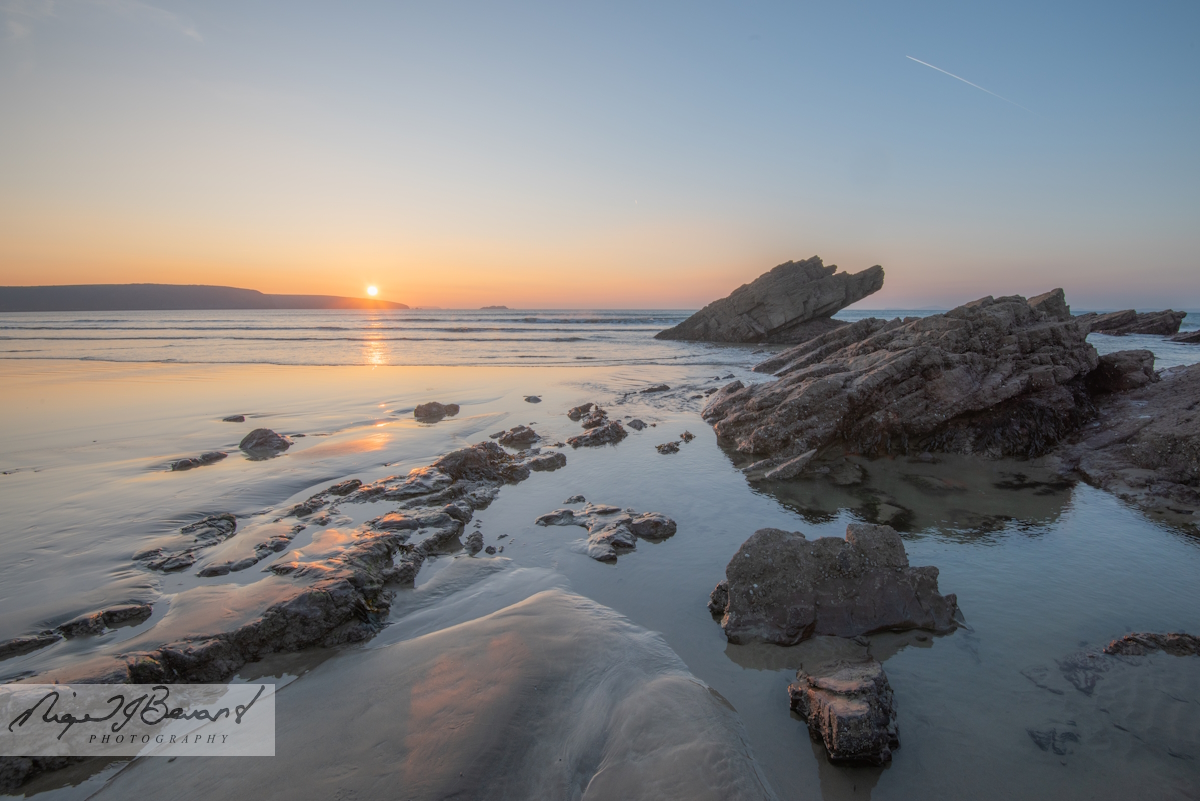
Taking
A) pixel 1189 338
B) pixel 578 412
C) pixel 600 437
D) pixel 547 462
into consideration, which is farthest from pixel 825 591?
pixel 1189 338

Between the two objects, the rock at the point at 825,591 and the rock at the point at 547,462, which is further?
the rock at the point at 547,462

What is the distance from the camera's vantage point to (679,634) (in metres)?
4.40

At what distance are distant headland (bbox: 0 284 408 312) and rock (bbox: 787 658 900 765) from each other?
167 m

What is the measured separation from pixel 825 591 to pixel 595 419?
7758 millimetres

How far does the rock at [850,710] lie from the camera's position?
10.00 feet

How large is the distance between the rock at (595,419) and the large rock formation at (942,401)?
272 cm

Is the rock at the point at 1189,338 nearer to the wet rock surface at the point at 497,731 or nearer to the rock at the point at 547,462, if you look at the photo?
the rock at the point at 547,462

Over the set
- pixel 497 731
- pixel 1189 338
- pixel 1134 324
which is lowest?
pixel 497 731

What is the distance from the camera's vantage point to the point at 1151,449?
8078 mm

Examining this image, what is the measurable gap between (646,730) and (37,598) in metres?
5.77

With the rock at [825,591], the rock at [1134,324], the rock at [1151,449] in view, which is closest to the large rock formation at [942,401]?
the rock at [1151,449]

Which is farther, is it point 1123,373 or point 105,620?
point 1123,373

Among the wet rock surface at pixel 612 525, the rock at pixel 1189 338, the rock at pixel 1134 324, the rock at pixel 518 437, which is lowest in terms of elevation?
the wet rock surface at pixel 612 525

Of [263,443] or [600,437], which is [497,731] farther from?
[263,443]
